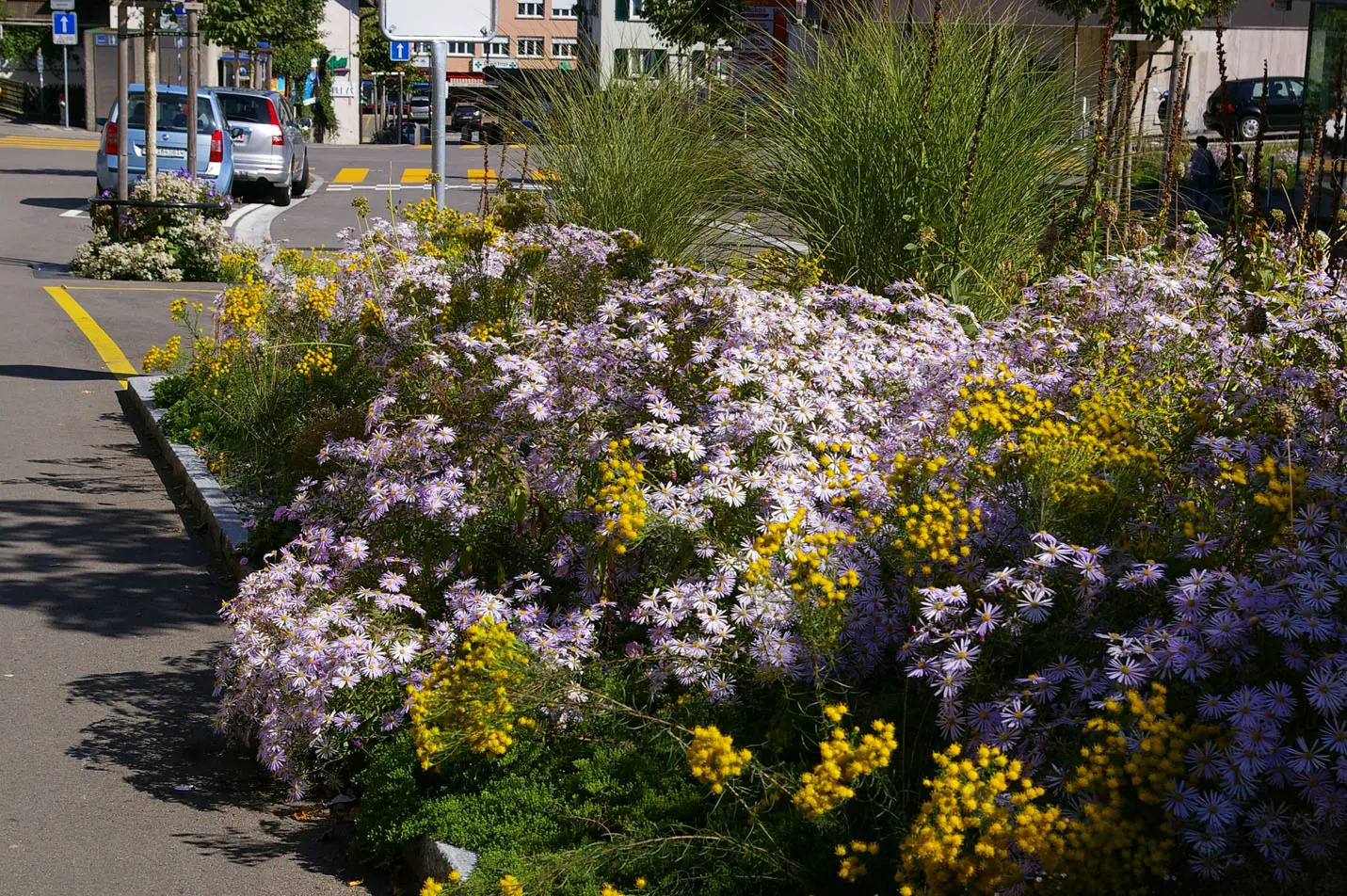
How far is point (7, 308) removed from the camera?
512 inches

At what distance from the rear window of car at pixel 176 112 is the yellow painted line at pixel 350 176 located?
8.20m

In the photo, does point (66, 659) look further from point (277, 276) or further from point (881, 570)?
point (277, 276)

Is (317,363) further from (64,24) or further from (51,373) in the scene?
(64,24)

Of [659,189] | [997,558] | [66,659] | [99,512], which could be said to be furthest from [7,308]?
[997,558]

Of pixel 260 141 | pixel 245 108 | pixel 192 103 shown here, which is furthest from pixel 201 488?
pixel 245 108

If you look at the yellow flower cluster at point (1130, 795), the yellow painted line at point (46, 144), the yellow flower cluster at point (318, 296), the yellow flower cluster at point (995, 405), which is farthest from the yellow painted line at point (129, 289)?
the yellow painted line at point (46, 144)

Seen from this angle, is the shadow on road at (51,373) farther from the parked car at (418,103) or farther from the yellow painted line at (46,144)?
the parked car at (418,103)

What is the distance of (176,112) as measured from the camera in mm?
22812

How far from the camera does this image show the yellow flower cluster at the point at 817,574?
10.7 feet

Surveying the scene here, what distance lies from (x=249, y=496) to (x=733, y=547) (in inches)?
154

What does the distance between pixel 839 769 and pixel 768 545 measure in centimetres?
64

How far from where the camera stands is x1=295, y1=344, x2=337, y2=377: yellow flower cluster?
22.8ft

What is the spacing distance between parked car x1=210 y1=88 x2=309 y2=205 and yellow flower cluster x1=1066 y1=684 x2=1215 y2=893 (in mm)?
23118

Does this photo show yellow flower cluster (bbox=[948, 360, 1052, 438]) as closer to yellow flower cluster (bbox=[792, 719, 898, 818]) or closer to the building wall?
yellow flower cluster (bbox=[792, 719, 898, 818])
